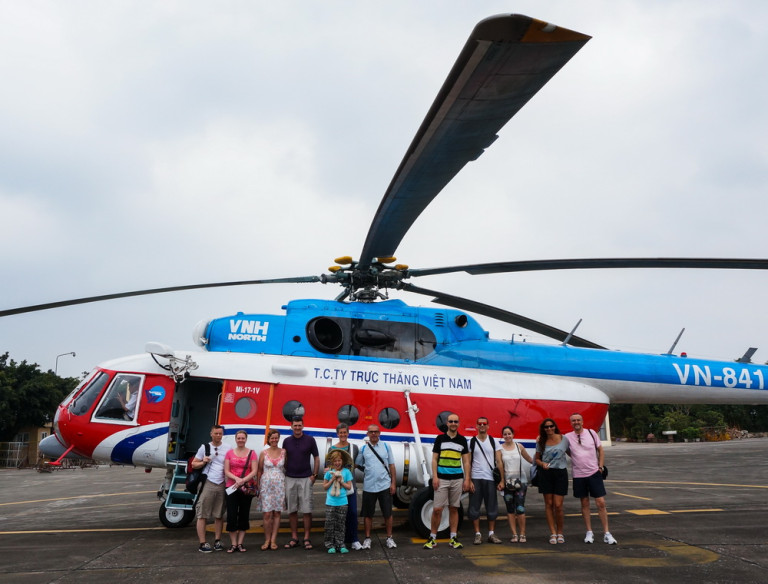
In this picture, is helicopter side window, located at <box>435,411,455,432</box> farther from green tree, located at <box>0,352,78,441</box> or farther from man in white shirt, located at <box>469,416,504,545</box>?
green tree, located at <box>0,352,78,441</box>

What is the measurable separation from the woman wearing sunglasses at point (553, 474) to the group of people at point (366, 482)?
14 mm

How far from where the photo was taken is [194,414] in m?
9.84

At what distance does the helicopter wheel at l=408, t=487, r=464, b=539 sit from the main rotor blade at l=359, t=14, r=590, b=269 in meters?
4.32

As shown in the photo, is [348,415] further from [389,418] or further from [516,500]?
[516,500]

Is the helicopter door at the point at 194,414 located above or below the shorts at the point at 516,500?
above

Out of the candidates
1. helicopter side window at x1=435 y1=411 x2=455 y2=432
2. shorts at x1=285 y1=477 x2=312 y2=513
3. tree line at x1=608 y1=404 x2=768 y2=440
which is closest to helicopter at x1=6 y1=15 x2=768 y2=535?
helicopter side window at x1=435 y1=411 x2=455 y2=432

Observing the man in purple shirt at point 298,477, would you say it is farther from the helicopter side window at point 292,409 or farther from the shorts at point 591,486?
the shorts at point 591,486

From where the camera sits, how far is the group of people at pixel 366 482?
23.2 ft

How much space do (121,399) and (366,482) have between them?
4.57 meters

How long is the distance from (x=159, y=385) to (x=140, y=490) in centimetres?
1017

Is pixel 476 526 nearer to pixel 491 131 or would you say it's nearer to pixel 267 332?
pixel 267 332

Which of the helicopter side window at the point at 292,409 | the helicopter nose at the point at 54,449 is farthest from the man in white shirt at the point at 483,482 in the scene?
the helicopter nose at the point at 54,449

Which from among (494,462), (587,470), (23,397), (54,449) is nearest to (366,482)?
(494,462)

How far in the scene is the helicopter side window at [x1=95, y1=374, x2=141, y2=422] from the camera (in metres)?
8.82
